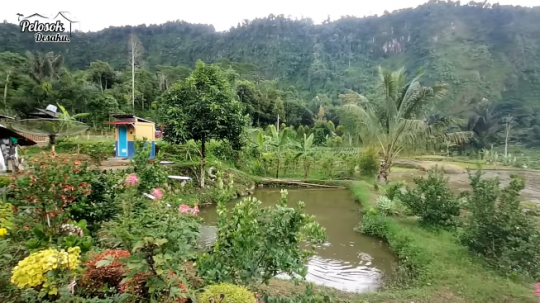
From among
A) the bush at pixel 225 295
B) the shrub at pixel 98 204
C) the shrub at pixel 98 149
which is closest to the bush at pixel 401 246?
the bush at pixel 225 295

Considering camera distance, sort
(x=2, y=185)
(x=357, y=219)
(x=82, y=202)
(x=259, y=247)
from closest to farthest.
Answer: (x=259, y=247) → (x=82, y=202) → (x=2, y=185) → (x=357, y=219)

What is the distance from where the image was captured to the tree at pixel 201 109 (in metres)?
9.68

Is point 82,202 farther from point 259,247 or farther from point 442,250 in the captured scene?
point 442,250

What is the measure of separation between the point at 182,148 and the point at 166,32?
2898 inches

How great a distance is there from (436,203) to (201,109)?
283 inches

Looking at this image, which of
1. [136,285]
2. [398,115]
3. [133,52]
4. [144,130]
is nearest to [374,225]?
[398,115]

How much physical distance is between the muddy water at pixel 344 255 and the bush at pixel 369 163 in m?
4.84

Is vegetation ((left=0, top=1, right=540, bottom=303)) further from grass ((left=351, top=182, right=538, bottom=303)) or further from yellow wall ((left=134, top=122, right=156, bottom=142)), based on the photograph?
yellow wall ((left=134, top=122, right=156, bottom=142))

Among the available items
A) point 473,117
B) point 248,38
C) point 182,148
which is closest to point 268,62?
point 248,38

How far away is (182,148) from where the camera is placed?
13180mm

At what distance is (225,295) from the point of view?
7.51 ft

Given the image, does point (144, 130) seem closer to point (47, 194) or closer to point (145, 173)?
point (145, 173)

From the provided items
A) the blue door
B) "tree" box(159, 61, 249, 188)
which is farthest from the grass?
the blue door

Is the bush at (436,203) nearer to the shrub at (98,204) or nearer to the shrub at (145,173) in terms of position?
the shrub at (145,173)
